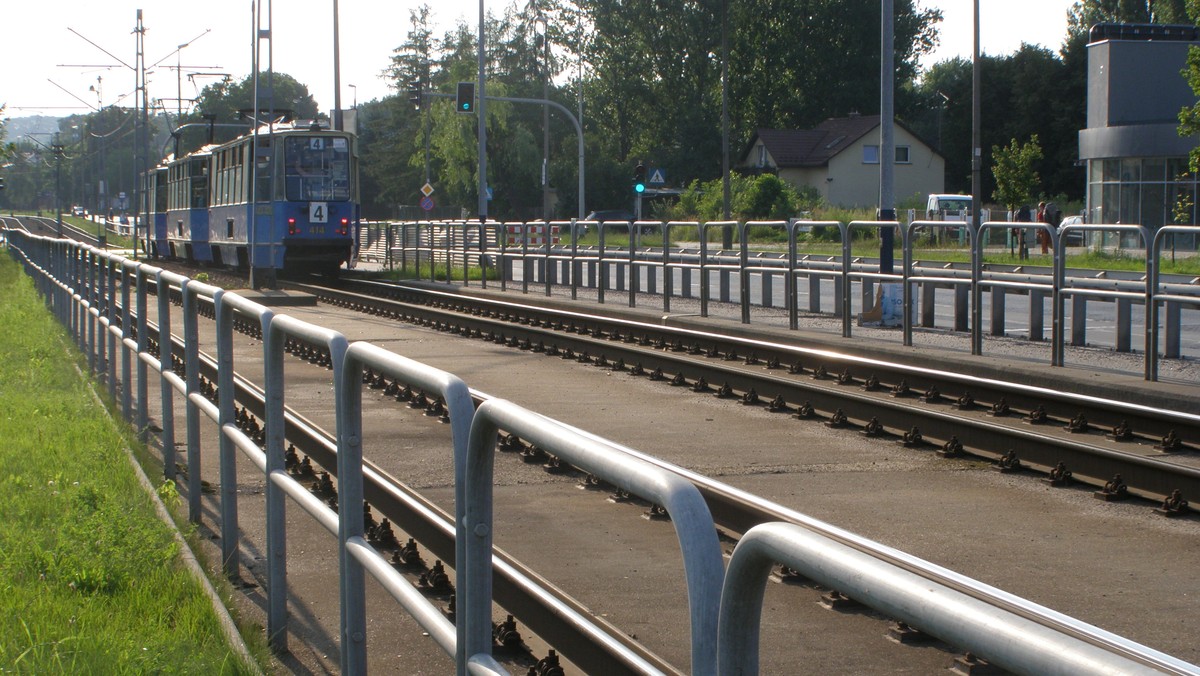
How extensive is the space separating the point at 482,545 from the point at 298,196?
28743 mm

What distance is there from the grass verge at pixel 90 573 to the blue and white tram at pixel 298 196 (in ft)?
69.2

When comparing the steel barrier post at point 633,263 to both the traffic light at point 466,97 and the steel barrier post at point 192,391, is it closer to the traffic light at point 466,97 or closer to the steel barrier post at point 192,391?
the traffic light at point 466,97

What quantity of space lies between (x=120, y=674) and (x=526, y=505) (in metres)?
3.13

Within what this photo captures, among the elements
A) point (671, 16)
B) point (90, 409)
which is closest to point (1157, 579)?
point (90, 409)

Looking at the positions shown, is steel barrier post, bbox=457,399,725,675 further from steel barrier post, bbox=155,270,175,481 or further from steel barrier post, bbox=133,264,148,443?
steel barrier post, bbox=133,264,148,443

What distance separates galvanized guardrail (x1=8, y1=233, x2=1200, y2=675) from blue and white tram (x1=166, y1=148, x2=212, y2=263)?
3060 centimetres

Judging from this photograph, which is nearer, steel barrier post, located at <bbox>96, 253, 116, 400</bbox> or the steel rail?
the steel rail

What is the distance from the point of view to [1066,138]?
7819 cm

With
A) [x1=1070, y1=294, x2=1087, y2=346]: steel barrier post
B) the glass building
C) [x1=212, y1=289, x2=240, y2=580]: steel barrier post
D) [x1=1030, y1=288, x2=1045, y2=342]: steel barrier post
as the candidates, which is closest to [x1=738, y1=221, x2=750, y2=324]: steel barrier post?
[x1=1030, y1=288, x2=1045, y2=342]: steel barrier post

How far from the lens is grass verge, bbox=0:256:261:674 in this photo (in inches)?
182

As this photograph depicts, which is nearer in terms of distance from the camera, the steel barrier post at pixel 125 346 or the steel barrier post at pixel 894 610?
the steel barrier post at pixel 894 610

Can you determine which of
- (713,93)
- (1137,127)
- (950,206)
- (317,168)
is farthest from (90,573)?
(713,93)

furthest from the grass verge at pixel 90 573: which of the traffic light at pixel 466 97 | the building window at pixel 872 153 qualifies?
the building window at pixel 872 153

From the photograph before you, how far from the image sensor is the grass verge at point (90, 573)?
462 centimetres
